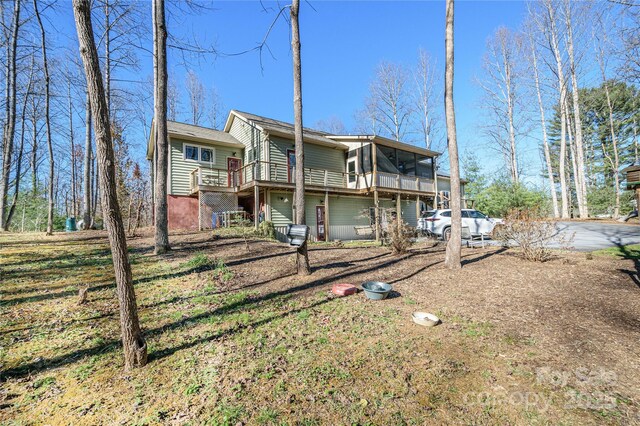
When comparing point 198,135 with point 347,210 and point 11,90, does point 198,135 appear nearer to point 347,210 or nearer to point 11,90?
point 11,90

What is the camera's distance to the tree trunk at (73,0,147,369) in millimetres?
2889

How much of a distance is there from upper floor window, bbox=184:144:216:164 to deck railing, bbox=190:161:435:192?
3.10 ft

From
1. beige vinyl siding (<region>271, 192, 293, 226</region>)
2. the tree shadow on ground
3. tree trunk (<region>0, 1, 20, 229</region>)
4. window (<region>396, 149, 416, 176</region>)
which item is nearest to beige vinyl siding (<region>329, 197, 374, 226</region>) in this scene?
beige vinyl siding (<region>271, 192, 293, 226</region>)

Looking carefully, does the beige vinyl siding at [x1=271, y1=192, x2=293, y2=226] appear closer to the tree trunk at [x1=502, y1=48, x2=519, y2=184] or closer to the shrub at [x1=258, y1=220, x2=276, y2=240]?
the shrub at [x1=258, y1=220, x2=276, y2=240]

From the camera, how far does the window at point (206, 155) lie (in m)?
15.0

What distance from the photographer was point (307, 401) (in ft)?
8.13

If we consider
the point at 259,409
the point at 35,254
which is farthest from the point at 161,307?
the point at 35,254

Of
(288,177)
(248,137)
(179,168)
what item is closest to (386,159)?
(288,177)

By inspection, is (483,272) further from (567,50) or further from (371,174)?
(567,50)

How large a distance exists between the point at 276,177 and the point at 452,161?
9.39 m

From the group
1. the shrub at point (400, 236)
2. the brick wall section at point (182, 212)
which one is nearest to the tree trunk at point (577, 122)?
the shrub at point (400, 236)

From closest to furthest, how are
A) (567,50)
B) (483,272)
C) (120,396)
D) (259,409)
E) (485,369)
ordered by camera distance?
(259,409), (120,396), (485,369), (483,272), (567,50)

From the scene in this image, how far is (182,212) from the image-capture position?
46.8 ft

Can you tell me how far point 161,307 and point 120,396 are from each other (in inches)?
80.9
